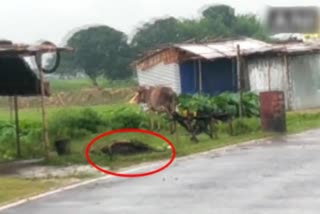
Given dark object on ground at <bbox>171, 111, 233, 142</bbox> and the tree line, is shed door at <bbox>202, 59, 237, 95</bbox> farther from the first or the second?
the tree line

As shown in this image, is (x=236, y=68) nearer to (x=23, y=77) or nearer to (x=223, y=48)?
(x=223, y=48)

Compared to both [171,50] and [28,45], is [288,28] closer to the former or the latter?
[28,45]

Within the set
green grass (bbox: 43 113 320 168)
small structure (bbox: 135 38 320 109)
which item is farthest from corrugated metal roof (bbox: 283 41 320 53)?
green grass (bbox: 43 113 320 168)

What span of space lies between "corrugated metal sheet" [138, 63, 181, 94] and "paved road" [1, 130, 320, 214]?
23.0 m

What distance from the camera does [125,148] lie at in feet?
72.5

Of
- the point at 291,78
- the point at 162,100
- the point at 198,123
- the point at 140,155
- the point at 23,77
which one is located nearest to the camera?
the point at 140,155

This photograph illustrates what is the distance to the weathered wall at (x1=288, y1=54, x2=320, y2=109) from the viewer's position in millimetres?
41253

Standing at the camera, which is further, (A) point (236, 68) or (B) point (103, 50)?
(B) point (103, 50)

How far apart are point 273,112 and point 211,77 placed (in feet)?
55.7

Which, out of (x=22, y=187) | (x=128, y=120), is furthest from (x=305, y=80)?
(x=22, y=187)

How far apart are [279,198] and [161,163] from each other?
6657 millimetres

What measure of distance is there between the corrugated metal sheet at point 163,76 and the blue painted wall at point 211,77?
0.88ft

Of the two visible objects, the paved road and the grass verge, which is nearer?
the paved road

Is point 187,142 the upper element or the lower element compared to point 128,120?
lower
